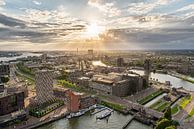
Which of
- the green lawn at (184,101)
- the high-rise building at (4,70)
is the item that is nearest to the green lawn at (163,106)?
the green lawn at (184,101)

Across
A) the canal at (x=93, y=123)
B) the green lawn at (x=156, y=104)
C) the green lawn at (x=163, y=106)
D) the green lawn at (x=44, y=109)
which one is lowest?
the canal at (x=93, y=123)

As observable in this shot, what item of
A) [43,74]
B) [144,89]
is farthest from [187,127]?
[43,74]

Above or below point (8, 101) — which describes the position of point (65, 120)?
below

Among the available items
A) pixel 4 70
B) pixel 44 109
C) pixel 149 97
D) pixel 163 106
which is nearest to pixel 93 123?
pixel 44 109

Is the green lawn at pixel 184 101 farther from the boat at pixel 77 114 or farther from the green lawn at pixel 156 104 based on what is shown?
the boat at pixel 77 114

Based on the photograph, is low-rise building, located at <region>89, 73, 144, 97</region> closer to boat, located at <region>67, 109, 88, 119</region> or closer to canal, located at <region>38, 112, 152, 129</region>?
canal, located at <region>38, 112, 152, 129</region>

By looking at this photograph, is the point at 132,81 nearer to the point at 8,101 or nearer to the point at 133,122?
the point at 133,122
